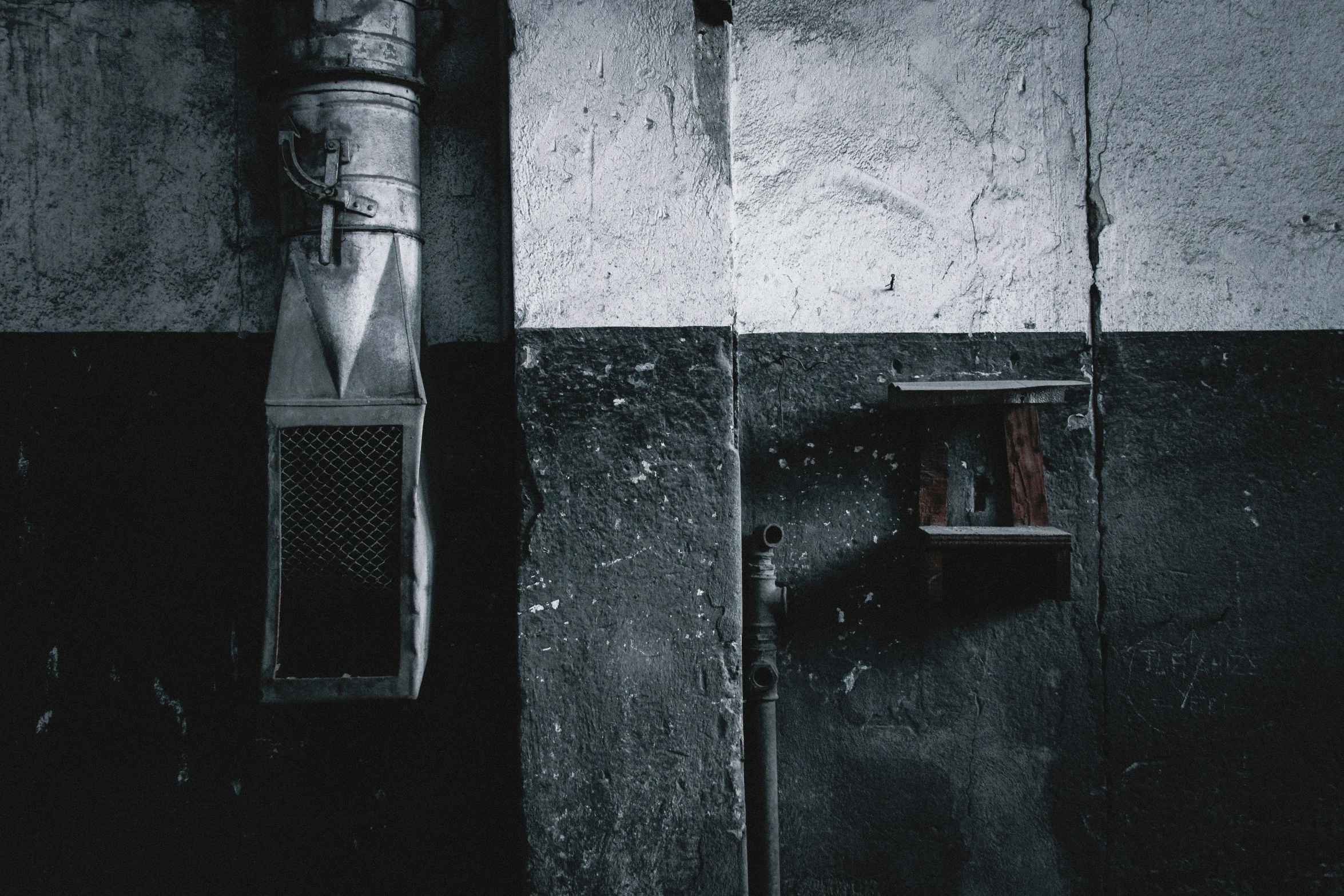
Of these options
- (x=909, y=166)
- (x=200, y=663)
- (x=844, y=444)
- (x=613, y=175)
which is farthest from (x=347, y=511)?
(x=909, y=166)

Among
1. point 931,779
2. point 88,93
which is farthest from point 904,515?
point 88,93

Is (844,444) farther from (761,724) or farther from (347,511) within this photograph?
(347,511)

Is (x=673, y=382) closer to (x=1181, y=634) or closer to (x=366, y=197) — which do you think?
(x=366, y=197)

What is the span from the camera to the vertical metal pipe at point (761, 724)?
254cm

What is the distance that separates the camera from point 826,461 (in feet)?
8.79

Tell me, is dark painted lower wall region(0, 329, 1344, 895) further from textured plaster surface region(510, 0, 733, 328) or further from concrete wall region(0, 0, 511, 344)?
textured plaster surface region(510, 0, 733, 328)

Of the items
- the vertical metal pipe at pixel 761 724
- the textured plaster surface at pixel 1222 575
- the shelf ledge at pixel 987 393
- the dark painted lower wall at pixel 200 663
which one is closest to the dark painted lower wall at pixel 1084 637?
the textured plaster surface at pixel 1222 575

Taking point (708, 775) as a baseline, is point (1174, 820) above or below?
below

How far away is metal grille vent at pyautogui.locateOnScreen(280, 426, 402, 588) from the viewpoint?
2.34 m

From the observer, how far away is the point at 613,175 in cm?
248

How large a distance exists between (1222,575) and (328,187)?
9.86ft

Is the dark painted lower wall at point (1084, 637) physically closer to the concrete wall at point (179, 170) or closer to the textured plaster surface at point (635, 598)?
the textured plaster surface at point (635, 598)

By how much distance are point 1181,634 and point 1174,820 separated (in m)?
0.59

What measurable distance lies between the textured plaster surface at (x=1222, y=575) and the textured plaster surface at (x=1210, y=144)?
251 millimetres
